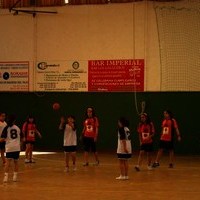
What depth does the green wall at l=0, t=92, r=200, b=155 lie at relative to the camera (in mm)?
25781

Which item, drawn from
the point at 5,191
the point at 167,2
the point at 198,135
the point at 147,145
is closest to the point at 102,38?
the point at 167,2

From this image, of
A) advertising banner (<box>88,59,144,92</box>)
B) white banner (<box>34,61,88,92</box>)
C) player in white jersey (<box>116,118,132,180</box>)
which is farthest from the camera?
white banner (<box>34,61,88,92</box>)

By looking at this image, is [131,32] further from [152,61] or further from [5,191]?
[5,191]

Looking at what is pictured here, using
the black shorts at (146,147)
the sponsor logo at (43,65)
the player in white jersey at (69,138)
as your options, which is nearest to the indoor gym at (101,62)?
the sponsor logo at (43,65)

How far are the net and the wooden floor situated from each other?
584 centimetres

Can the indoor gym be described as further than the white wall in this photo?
No

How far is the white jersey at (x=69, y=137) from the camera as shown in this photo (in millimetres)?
18375

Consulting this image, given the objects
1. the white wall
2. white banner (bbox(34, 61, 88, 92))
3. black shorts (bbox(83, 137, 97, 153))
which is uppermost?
the white wall

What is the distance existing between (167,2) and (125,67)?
11.7 ft

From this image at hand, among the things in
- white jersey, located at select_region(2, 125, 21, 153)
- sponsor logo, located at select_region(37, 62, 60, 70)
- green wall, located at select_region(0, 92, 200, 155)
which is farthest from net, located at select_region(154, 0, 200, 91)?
Result: white jersey, located at select_region(2, 125, 21, 153)

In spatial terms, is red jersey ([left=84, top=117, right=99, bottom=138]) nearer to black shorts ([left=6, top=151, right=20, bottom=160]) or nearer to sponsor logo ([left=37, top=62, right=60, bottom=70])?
black shorts ([left=6, top=151, right=20, bottom=160])

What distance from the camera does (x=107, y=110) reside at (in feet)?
89.2

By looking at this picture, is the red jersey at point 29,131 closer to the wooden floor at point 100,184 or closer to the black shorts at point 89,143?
the wooden floor at point 100,184

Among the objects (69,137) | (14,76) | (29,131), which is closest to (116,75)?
(14,76)
